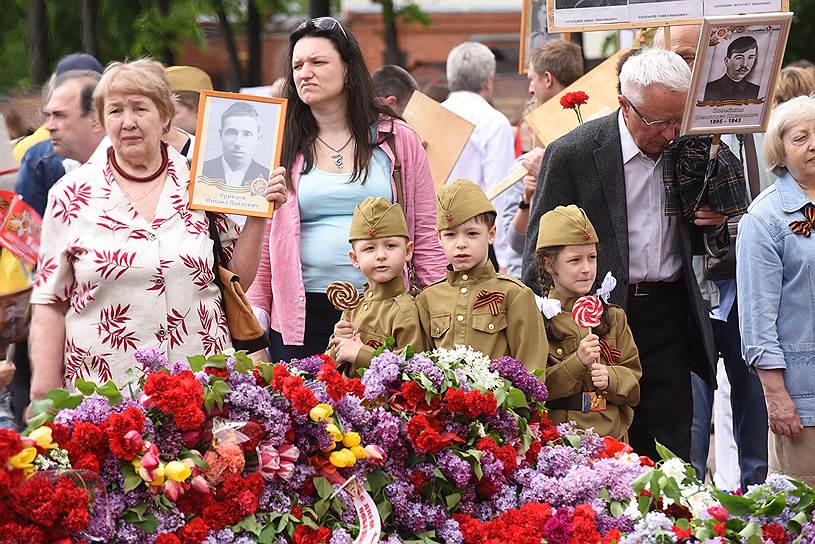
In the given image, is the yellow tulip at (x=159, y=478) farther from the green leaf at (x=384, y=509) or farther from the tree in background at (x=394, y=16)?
the tree in background at (x=394, y=16)

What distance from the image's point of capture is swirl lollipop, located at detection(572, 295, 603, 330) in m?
4.95

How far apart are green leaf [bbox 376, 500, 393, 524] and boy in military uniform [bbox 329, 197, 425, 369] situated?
41.5 inches

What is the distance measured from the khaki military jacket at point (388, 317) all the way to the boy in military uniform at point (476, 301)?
0.07 meters

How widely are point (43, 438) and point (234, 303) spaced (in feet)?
5.18

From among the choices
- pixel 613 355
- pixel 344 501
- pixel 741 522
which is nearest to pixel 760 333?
pixel 613 355

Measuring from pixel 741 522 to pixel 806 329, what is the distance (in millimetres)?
1800

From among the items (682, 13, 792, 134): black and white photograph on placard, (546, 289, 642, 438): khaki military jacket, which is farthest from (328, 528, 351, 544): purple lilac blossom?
(682, 13, 792, 134): black and white photograph on placard

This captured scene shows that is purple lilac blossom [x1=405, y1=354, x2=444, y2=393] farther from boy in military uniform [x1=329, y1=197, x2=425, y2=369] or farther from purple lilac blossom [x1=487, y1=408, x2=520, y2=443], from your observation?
boy in military uniform [x1=329, y1=197, x2=425, y2=369]

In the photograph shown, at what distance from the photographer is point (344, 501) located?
12.7 feet

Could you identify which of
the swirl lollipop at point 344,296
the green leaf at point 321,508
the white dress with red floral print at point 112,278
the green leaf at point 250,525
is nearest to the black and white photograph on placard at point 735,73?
the swirl lollipop at point 344,296

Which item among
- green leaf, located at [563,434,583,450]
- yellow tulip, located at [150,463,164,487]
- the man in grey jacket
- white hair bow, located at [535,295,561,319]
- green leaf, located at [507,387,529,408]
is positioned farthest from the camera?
the man in grey jacket

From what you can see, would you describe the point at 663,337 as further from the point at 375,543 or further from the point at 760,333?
the point at 375,543

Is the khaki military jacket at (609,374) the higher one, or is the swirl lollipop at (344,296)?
the swirl lollipop at (344,296)

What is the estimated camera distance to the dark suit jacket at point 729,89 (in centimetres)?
505
